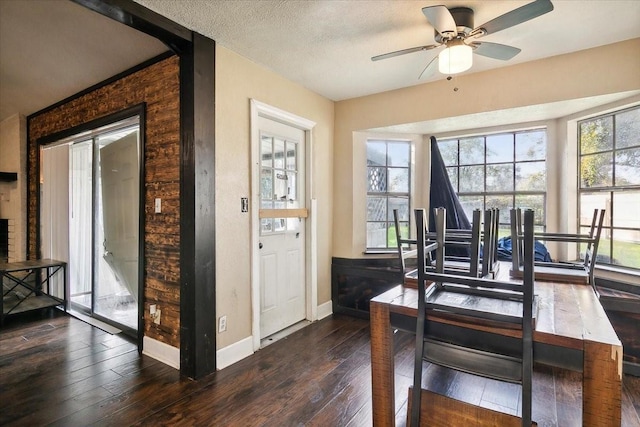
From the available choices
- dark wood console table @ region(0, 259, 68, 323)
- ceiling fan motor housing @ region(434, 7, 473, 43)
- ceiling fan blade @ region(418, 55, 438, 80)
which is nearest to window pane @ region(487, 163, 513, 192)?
ceiling fan blade @ region(418, 55, 438, 80)

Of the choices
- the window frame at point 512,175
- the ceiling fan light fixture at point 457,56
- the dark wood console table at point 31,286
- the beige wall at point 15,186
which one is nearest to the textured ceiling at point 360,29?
the ceiling fan light fixture at point 457,56

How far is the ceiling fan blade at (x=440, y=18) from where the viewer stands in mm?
1759

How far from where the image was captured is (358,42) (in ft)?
8.28

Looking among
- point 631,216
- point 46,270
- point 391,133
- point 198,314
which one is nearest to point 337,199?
point 391,133

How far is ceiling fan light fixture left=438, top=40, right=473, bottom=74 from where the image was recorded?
2.15 meters

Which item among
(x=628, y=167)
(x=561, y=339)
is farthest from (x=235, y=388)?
(x=628, y=167)

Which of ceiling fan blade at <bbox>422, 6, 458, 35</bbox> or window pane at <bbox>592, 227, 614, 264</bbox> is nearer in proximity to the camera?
ceiling fan blade at <bbox>422, 6, 458, 35</bbox>

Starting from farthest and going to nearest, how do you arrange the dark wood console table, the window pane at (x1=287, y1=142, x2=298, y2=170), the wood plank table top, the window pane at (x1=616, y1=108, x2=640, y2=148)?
the dark wood console table < the wood plank table top < the window pane at (x1=287, y1=142, x2=298, y2=170) < the window pane at (x1=616, y1=108, x2=640, y2=148)

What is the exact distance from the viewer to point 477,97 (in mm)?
3121

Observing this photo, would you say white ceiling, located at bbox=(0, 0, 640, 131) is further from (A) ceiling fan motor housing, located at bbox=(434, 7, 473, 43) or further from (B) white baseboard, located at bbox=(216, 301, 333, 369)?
(B) white baseboard, located at bbox=(216, 301, 333, 369)

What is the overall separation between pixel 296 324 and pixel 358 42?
2.79 metres

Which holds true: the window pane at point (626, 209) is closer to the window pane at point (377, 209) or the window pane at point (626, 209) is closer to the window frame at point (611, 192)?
the window frame at point (611, 192)

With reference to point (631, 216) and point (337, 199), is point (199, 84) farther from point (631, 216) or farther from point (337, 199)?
point (631, 216)

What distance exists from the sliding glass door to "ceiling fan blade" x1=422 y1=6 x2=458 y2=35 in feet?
8.09
